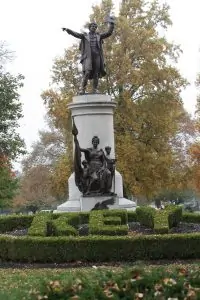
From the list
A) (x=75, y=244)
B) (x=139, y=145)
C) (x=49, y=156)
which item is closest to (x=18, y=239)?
(x=75, y=244)

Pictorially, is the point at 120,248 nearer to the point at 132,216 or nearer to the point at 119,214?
the point at 119,214

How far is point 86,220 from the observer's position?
17.8 m

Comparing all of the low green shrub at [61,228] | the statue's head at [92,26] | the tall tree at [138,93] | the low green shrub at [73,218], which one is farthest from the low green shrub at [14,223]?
the tall tree at [138,93]

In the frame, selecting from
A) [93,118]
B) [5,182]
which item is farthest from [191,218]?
[5,182]

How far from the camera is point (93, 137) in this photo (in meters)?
20.3

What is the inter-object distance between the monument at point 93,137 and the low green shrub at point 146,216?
1.93m

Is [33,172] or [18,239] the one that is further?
[33,172]

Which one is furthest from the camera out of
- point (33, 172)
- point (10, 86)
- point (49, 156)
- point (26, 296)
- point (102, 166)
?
point (49, 156)

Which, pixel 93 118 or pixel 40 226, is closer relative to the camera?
pixel 40 226

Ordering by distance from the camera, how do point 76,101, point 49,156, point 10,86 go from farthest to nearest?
1. point 49,156
2. point 10,86
3. point 76,101

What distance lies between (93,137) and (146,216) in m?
4.01

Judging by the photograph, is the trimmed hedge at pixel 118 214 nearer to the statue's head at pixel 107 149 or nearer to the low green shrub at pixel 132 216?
the low green shrub at pixel 132 216

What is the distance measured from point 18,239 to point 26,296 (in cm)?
650

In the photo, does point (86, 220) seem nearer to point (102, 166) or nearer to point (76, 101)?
point (102, 166)
